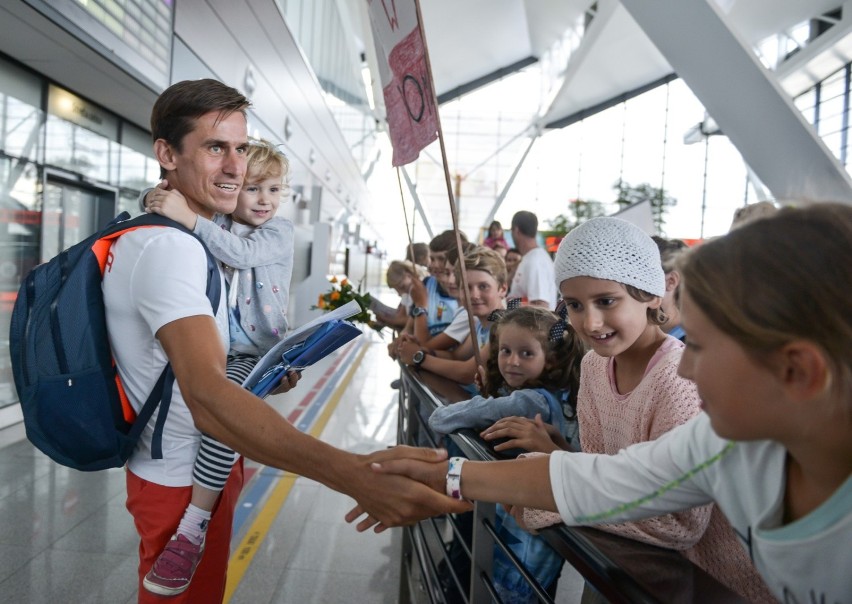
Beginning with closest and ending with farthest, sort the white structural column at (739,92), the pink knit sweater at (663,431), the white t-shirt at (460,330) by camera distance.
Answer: the pink knit sweater at (663,431) → the white t-shirt at (460,330) → the white structural column at (739,92)

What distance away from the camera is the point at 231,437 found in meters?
1.46

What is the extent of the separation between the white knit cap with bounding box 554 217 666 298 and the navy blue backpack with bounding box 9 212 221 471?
0.99 meters

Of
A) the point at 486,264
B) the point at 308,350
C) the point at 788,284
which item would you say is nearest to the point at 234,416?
the point at 308,350

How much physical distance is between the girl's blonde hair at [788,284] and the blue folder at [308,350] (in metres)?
0.94

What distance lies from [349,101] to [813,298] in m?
24.1

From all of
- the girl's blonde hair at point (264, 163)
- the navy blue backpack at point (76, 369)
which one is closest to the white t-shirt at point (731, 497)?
the navy blue backpack at point (76, 369)

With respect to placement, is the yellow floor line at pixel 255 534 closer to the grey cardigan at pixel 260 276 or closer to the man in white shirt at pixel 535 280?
the grey cardigan at pixel 260 276

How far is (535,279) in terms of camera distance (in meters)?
5.78

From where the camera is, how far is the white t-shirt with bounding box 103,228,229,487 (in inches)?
57.9

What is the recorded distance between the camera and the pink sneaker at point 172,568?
1.69m

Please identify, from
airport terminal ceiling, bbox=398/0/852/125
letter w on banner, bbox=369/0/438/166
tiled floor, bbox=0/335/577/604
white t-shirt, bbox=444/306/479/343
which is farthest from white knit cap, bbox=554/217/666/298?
airport terminal ceiling, bbox=398/0/852/125

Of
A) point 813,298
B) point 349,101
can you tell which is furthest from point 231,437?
point 349,101

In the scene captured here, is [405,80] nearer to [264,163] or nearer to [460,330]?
[264,163]

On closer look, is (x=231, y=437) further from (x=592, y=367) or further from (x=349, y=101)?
(x=349, y=101)
